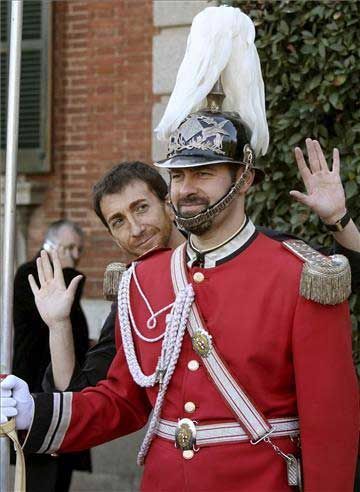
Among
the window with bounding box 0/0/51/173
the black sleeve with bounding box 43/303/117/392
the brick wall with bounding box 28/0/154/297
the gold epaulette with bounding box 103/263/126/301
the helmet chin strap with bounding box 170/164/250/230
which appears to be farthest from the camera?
the window with bounding box 0/0/51/173

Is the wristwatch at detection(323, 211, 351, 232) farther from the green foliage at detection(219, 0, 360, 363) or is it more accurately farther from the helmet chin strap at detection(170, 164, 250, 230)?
the green foliage at detection(219, 0, 360, 363)

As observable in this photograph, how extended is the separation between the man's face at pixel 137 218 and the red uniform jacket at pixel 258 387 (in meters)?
0.65

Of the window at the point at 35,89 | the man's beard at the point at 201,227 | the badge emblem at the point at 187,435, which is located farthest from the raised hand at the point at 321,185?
the window at the point at 35,89

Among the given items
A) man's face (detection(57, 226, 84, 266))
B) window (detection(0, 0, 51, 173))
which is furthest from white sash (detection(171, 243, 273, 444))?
window (detection(0, 0, 51, 173))

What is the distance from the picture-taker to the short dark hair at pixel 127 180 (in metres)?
3.71

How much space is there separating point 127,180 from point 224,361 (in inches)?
44.6

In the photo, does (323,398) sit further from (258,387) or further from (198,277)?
(198,277)

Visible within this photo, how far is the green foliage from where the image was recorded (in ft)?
14.0

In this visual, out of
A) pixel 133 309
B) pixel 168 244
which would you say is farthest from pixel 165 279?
pixel 168 244

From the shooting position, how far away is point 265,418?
108 inches

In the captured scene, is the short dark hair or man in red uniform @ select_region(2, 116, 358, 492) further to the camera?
the short dark hair

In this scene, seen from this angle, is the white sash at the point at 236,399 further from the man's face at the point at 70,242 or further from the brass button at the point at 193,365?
the man's face at the point at 70,242

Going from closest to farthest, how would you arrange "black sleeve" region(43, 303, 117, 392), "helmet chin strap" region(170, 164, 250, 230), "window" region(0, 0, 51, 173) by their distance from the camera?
"helmet chin strap" region(170, 164, 250, 230), "black sleeve" region(43, 303, 117, 392), "window" region(0, 0, 51, 173)

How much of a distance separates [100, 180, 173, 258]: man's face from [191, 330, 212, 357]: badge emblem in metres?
0.84
